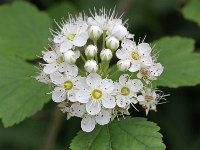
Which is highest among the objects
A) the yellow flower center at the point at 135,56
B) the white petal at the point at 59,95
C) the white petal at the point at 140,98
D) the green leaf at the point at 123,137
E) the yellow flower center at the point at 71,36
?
the yellow flower center at the point at 71,36

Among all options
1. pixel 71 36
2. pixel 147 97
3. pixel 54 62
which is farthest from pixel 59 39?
pixel 147 97

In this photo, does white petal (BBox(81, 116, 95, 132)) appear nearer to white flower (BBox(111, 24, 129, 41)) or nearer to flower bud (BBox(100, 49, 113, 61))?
flower bud (BBox(100, 49, 113, 61))

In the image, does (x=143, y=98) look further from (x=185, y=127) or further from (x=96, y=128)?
(x=185, y=127)

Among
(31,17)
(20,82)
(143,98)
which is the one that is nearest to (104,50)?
(143,98)

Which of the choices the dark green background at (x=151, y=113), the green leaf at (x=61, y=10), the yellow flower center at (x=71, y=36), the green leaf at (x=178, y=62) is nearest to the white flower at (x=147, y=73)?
the green leaf at (x=178, y=62)

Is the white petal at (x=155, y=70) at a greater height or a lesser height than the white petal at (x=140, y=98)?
greater

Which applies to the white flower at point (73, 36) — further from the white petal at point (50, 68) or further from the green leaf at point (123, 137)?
the green leaf at point (123, 137)

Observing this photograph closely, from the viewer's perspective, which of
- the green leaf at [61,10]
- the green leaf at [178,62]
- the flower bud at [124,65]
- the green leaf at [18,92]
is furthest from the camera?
the green leaf at [61,10]
